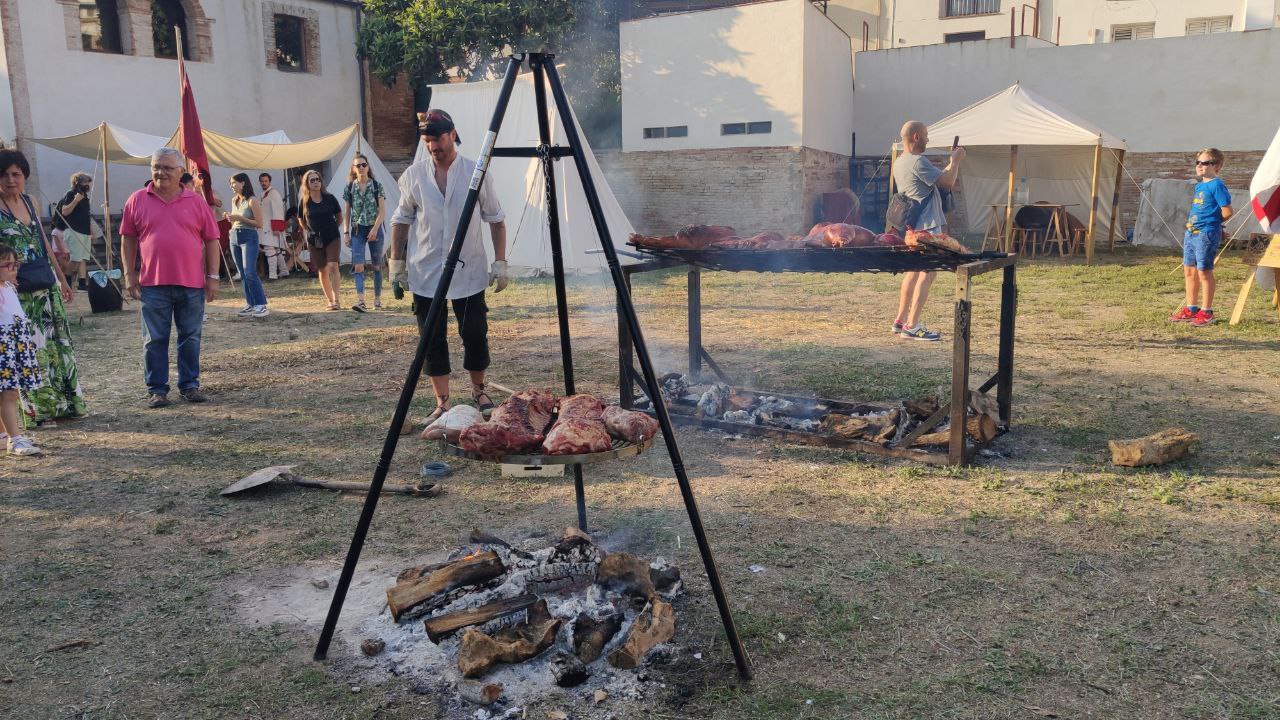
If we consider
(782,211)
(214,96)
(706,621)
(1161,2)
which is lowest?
(706,621)

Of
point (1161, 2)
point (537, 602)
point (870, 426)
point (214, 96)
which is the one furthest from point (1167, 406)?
point (1161, 2)

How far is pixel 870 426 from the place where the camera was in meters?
5.53

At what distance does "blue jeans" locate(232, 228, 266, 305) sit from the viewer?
10586 millimetres

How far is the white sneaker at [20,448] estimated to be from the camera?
5566 millimetres

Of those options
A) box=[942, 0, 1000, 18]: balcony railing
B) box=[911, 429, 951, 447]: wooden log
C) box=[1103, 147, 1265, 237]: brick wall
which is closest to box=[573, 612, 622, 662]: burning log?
box=[911, 429, 951, 447]: wooden log

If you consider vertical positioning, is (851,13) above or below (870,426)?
above

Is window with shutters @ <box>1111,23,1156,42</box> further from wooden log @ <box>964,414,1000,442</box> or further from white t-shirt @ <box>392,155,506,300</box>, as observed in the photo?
white t-shirt @ <box>392,155,506,300</box>

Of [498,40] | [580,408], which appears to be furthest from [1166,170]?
[580,408]

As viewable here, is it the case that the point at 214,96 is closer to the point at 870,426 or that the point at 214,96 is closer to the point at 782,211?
the point at 782,211

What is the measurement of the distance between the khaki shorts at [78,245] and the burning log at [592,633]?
41.4 ft

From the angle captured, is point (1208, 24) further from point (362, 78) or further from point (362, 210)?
point (362, 210)

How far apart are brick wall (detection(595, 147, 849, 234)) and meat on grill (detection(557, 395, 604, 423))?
1506cm

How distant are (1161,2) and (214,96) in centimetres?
2564

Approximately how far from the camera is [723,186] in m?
18.8
